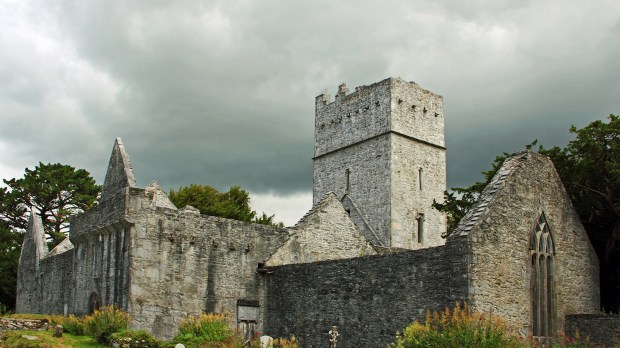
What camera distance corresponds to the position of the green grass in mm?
15377

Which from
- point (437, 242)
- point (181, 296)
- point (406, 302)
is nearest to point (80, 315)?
point (181, 296)

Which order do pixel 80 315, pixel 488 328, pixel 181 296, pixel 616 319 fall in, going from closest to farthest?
1. pixel 488 328
2. pixel 616 319
3. pixel 181 296
4. pixel 80 315

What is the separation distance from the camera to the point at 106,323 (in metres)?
19.0

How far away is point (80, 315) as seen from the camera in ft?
74.9

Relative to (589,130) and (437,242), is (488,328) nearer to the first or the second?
(589,130)

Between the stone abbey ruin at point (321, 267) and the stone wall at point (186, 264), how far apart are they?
0.03 meters

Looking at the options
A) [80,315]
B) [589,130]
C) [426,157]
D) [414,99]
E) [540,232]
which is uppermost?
[414,99]

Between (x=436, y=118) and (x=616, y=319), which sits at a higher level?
(x=436, y=118)

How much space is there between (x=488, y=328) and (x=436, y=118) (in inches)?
1395

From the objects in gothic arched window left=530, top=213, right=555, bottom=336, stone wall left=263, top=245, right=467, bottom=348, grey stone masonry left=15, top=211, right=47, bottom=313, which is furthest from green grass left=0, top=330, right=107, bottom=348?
grey stone masonry left=15, top=211, right=47, bottom=313

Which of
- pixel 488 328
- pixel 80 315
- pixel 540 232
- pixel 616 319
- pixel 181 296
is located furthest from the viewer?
pixel 80 315

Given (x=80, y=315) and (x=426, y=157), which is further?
(x=426, y=157)

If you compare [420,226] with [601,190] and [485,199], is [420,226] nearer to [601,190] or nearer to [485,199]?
[601,190]

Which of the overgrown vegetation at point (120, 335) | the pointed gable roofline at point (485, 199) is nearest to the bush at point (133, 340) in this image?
the overgrown vegetation at point (120, 335)
